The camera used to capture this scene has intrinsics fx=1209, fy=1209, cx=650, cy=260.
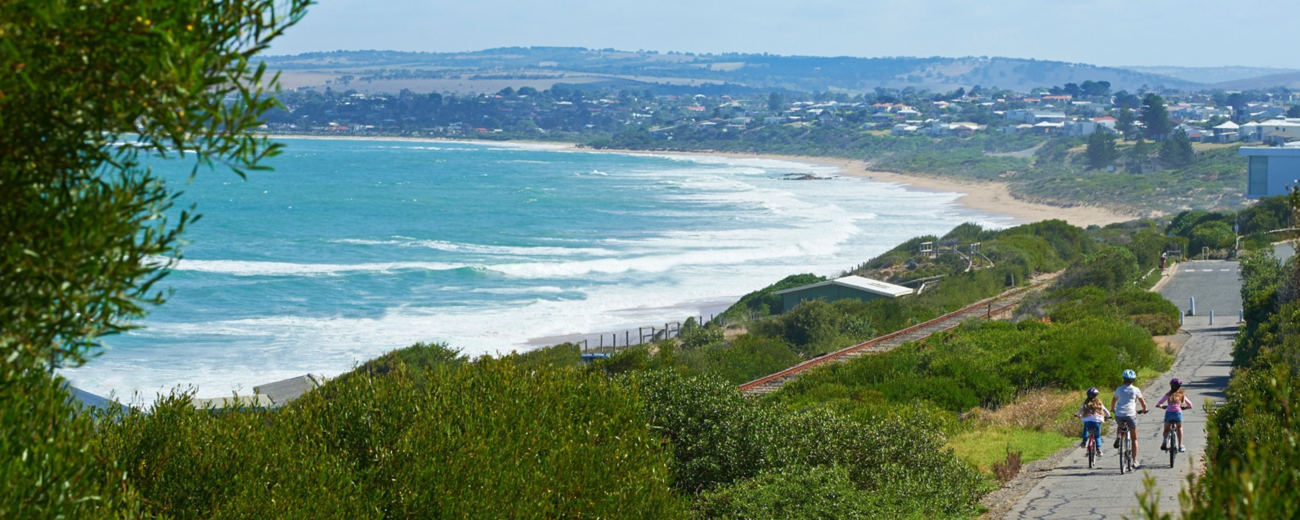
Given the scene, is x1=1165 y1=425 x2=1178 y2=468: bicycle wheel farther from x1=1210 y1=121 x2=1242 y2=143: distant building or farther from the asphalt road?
x1=1210 y1=121 x2=1242 y2=143: distant building

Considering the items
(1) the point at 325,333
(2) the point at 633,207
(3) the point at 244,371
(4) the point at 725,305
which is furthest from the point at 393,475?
(2) the point at 633,207

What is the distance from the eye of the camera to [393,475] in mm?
8195

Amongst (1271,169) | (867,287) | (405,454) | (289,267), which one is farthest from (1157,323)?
(289,267)

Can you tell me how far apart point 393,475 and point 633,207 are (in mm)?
76166

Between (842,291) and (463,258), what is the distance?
26.3 metres

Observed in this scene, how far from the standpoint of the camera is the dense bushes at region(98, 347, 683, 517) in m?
7.36

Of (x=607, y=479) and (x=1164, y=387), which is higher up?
(x=607, y=479)

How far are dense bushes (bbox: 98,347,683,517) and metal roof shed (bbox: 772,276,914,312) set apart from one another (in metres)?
26.5

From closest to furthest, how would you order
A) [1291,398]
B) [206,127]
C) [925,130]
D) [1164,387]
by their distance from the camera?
[206,127] → [1291,398] → [1164,387] → [925,130]

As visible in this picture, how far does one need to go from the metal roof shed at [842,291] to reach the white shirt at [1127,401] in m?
23.2

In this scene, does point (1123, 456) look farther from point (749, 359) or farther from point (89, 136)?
point (749, 359)

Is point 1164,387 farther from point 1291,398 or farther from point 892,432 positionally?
point 1291,398

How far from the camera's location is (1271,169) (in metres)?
56.5

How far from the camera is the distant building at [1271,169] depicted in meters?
54.7
